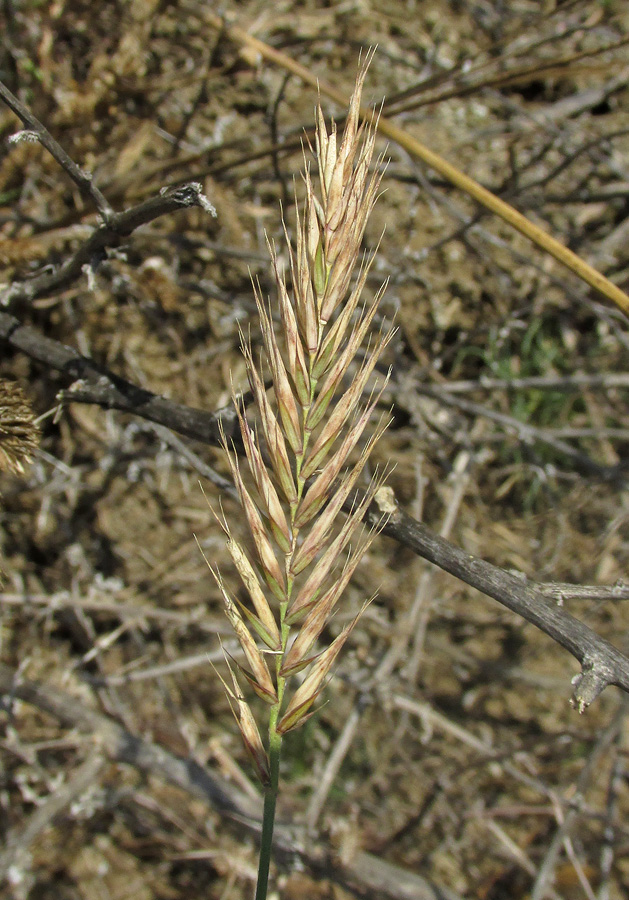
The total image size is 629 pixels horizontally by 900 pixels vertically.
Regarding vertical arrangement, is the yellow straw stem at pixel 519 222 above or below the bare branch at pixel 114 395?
above

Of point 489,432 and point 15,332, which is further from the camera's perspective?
point 489,432

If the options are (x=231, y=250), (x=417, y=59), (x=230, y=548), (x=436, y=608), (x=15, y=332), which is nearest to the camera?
(x=230, y=548)

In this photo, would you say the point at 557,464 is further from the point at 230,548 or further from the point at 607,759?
the point at 230,548

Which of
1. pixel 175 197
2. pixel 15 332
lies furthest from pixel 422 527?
pixel 15 332

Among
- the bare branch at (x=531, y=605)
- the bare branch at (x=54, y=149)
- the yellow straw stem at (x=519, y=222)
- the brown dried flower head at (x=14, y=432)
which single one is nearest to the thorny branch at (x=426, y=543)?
the bare branch at (x=531, y=605)

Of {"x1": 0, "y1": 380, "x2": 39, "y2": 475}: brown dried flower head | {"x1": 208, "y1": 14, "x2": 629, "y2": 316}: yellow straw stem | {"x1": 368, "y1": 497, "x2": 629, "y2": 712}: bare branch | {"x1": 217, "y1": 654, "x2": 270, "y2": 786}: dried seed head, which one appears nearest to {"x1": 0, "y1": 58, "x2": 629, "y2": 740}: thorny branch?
{"x1": 368, "y1": 497, "x2": 629, "y2": 712}: bare branch

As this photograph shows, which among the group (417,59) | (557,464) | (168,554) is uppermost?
(417,59)

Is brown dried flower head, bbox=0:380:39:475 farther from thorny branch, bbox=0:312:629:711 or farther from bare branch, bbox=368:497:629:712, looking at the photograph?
bare branch, bbox=368:497:629:712

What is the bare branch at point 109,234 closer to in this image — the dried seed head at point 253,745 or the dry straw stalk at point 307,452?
the dry straw stalk at point 307,452

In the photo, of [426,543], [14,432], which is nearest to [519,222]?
[426,543]
